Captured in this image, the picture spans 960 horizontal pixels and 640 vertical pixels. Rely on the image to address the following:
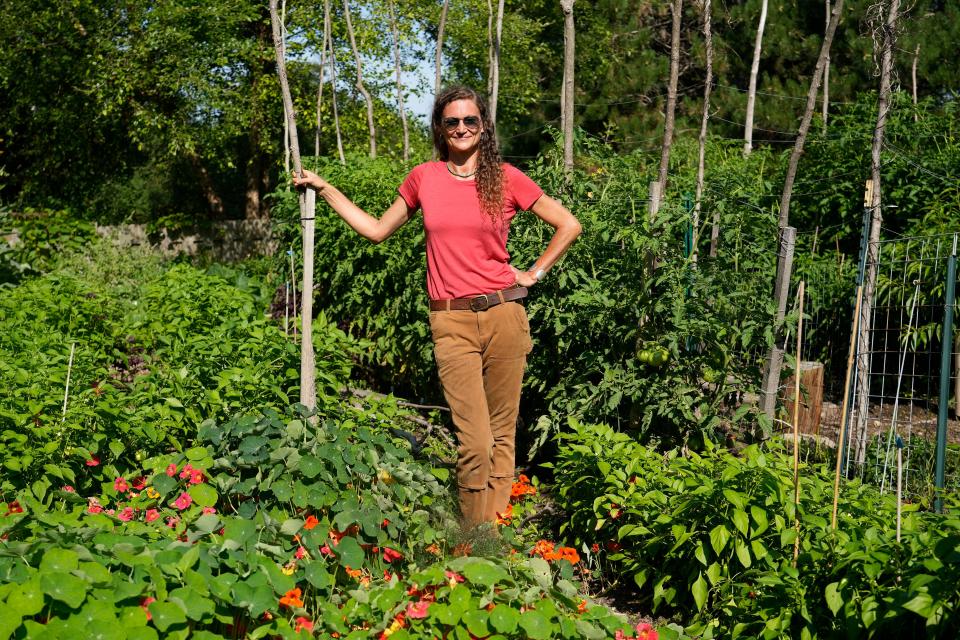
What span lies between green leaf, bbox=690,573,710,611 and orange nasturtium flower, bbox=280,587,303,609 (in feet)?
4.24

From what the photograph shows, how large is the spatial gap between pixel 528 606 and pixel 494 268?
1.29 m

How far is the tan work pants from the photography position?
11.0 feet

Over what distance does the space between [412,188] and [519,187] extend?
0.42 meters

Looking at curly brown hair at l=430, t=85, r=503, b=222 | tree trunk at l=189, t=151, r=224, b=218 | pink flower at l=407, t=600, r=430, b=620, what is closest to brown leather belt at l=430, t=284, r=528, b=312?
curly brown hair at l=430, t=85, r=503, b=222

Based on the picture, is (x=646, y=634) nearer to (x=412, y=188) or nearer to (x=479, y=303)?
(x=479, y=303)

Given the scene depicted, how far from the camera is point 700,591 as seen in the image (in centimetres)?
297

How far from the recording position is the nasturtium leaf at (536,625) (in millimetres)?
2344

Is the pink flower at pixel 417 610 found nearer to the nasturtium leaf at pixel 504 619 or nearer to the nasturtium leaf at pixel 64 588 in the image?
the nasturtium leaf at pixel 504 619

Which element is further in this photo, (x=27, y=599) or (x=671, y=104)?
(x=671, y=104)

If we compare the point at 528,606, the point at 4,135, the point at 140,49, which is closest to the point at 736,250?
the point at 528,606

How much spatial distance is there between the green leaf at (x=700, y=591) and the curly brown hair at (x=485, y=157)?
1448 millimetres

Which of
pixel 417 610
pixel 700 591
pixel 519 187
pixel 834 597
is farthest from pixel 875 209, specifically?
pixel 417 610

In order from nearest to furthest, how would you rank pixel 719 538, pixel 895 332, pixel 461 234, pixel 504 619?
pixel 504 619
pixel 719 538
pixel 461 234
pixel 895 332

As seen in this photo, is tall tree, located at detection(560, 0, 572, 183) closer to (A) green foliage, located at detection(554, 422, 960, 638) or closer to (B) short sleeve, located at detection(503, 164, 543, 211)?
(B) short sleeve, located at detection(503, 164, 543, 211)
